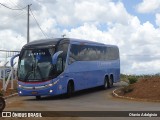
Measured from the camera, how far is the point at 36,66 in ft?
82.4

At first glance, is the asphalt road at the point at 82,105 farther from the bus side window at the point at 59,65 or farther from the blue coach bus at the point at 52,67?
the bus side window at the point at 59,65

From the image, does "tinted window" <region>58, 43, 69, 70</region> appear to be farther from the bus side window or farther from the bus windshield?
the bus windshield

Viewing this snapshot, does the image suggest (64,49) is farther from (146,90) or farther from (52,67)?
(146,90)

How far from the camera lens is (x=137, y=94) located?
26.3m

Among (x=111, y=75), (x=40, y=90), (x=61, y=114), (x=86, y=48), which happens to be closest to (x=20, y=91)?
(x=40, y=90)

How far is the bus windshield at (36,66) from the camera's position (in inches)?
982

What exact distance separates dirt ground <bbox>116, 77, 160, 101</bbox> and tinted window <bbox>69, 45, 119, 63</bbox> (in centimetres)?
356

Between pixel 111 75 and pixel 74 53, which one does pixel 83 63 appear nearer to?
pixel 74 53

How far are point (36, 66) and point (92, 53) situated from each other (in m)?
6.64

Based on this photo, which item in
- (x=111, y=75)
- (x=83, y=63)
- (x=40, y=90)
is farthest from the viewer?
(x=111, y=75)

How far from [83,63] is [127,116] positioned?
12645mm

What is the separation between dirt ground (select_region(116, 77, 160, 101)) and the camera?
24906 mm

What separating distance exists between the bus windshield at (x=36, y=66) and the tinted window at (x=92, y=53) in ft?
6.33

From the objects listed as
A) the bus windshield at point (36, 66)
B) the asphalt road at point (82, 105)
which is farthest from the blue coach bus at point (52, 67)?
the asphalt road at point (82, 105)
